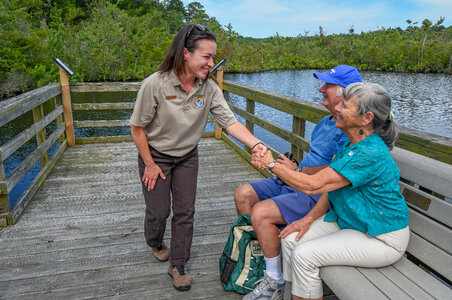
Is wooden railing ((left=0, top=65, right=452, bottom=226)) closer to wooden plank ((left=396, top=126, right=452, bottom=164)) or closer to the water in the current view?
wooden plank ((left=396, top=126, right=452, bottom=164))

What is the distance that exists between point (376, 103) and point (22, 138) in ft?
10.8

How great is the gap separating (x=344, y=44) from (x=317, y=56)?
3.41 metres

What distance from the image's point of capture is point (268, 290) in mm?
2250

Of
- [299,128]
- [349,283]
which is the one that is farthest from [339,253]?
[299,128]

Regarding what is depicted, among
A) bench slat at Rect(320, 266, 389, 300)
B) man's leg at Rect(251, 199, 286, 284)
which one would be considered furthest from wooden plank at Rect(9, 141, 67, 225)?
bench slat at Rect(320, 266, 389, 300)

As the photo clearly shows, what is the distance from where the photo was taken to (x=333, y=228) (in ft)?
6.80

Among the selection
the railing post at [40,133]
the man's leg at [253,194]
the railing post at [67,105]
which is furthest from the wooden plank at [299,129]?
the railing post at [67,105]

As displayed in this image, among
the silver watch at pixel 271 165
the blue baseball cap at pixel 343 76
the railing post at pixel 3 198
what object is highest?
the blue baseball cap at pixel 343 76

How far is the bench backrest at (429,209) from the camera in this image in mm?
1675

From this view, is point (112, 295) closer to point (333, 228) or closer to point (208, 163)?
point (333, 228)

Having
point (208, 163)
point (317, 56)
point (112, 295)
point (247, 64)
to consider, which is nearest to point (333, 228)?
point (112, 295)

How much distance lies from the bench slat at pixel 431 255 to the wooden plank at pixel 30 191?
3045 mm

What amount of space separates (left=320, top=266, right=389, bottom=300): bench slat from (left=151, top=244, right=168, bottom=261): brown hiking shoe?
1.28 metres

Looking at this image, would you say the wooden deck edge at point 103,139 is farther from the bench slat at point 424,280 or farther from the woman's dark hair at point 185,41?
the bench slat at point 424,280
